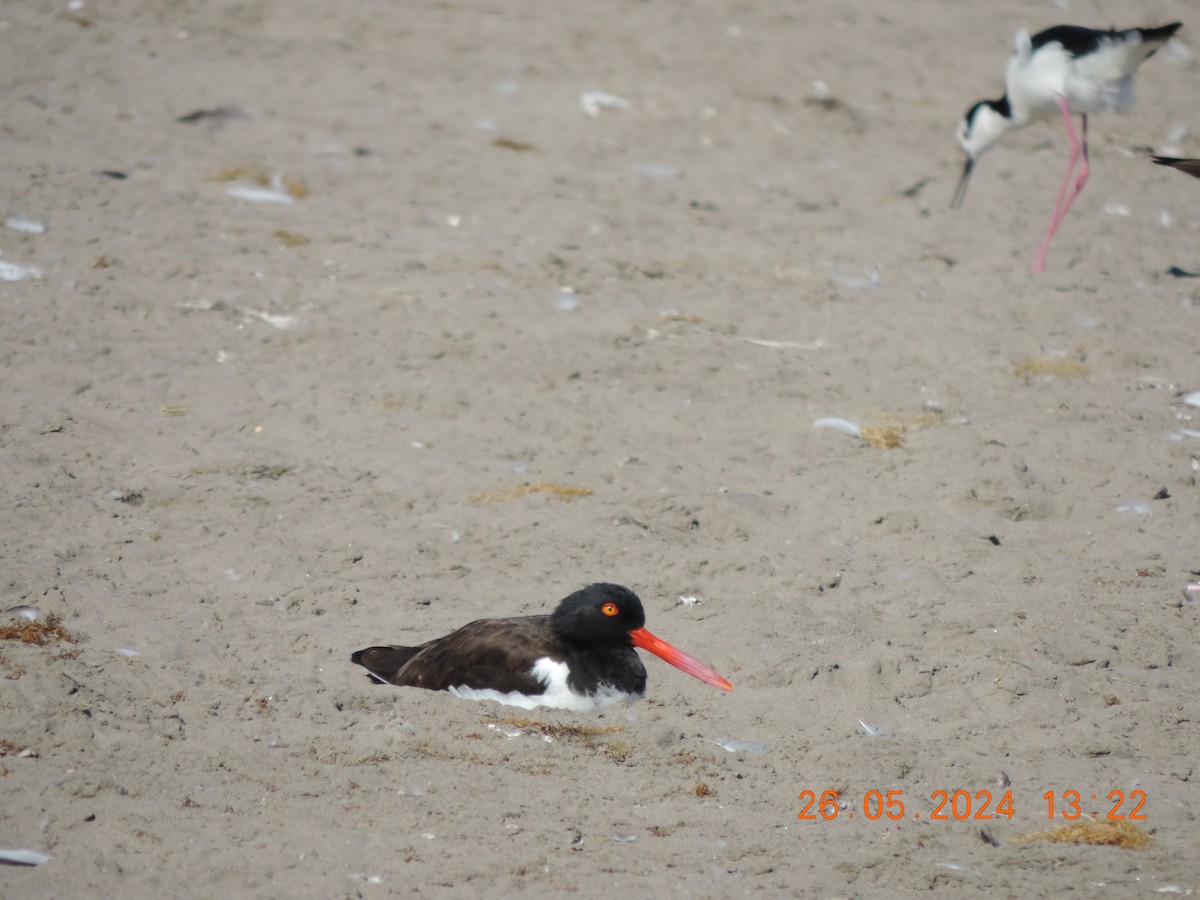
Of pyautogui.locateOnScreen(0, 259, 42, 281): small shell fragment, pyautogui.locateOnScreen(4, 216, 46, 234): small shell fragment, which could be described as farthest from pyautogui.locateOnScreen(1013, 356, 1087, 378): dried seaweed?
pyautogui.locateOnScreen(4, 216, 46, 234): small shell fragment

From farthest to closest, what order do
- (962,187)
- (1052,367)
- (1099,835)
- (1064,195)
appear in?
(962,187), (1064,195), (1052,367), (1099,835)

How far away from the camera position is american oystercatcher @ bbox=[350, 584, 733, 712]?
16.7ft

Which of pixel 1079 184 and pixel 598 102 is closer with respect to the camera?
pixel 1079 184

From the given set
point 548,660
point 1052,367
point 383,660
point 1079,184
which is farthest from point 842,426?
point 1079,184

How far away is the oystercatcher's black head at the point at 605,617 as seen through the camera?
5195 mm

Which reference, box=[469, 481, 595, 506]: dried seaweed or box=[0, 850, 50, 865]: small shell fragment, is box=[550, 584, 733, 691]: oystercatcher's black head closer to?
box=[469, 481, 595, 506]: dried seaweed

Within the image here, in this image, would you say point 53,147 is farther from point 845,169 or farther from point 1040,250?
point 1040,250

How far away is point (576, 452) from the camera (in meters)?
6.92

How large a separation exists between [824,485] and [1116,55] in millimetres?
5108

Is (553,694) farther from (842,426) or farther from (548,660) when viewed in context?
(842,426)

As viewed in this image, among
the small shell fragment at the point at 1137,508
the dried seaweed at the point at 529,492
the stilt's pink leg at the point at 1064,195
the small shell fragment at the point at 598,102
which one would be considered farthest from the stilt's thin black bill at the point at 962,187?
the dried seaweed at the point at 529,492

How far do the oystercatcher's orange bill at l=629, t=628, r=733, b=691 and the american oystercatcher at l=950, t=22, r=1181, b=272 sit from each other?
5404mm

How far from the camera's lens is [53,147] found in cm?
932

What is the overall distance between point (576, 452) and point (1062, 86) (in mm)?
5771
